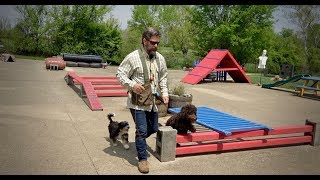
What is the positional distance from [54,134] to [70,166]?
6.10 feet

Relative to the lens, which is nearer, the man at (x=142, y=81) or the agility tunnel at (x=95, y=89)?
the man at (x=142, y=81)

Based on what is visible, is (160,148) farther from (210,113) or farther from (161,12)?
(161,12)

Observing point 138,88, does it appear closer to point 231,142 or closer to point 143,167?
point 143,167

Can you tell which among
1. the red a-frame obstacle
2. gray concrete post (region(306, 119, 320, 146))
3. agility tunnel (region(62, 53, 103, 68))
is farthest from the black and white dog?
agility tunnel (region(62, 53, 103, 68))

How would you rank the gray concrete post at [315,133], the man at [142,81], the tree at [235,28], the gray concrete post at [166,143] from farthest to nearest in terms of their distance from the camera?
the tree at [235,28] < the gray concrete post at [315,133] < the gray concrete post at [166,143] < the man at [142,81]

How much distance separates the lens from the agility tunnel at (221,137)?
4.91 meters

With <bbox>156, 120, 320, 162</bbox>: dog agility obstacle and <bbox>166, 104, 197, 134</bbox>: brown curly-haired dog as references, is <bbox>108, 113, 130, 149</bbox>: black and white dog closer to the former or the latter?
<bbox>156, 120, 320, 162</bbox>: dog agility obstacle

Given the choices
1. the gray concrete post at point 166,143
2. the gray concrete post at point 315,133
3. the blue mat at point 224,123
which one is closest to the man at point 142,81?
the gray concrete post at point 166,143

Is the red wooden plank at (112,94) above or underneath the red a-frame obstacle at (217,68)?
underneath

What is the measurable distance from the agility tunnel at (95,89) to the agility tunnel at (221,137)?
3.52 m

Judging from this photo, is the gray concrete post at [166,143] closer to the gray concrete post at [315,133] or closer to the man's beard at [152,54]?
the man's beard at [152,54]

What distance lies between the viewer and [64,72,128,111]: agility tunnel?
9.08 m

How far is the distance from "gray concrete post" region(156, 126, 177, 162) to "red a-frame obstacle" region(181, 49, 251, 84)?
38.9 feet

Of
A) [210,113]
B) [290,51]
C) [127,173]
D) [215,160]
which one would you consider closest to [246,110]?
[210,113]
